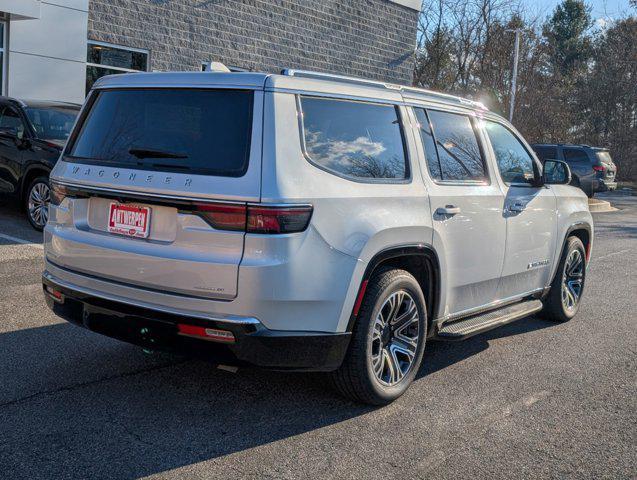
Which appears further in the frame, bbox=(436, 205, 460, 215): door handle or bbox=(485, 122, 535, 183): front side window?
bbox=(485, 122, 535, 183): front side window

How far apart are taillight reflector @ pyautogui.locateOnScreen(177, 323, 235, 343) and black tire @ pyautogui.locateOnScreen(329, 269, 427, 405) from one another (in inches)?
31.0

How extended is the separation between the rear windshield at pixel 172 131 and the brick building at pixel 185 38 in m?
11.2

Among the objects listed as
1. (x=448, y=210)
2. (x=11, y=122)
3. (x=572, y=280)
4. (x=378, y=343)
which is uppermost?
(x=11, y=122)

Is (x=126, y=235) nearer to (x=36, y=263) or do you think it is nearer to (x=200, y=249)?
(x=200, y=249)

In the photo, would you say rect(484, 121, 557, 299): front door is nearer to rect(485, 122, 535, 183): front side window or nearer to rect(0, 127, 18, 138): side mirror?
rect(485, 122, 535, 183): front side window

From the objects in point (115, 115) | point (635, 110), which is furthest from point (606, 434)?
point (635, 110)

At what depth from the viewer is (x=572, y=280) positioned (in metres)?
7.15

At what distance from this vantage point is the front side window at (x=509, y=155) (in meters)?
5.81

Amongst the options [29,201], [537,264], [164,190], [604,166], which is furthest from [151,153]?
[604,166]

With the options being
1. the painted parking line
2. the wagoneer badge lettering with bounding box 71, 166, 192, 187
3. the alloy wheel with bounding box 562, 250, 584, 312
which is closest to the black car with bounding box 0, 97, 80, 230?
the painted parking line

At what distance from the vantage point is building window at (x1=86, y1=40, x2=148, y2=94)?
16.6m

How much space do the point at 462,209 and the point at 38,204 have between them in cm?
706

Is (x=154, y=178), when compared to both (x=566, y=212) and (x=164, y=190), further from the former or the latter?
(x=566, y=212)

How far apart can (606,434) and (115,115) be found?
3.45 meters
